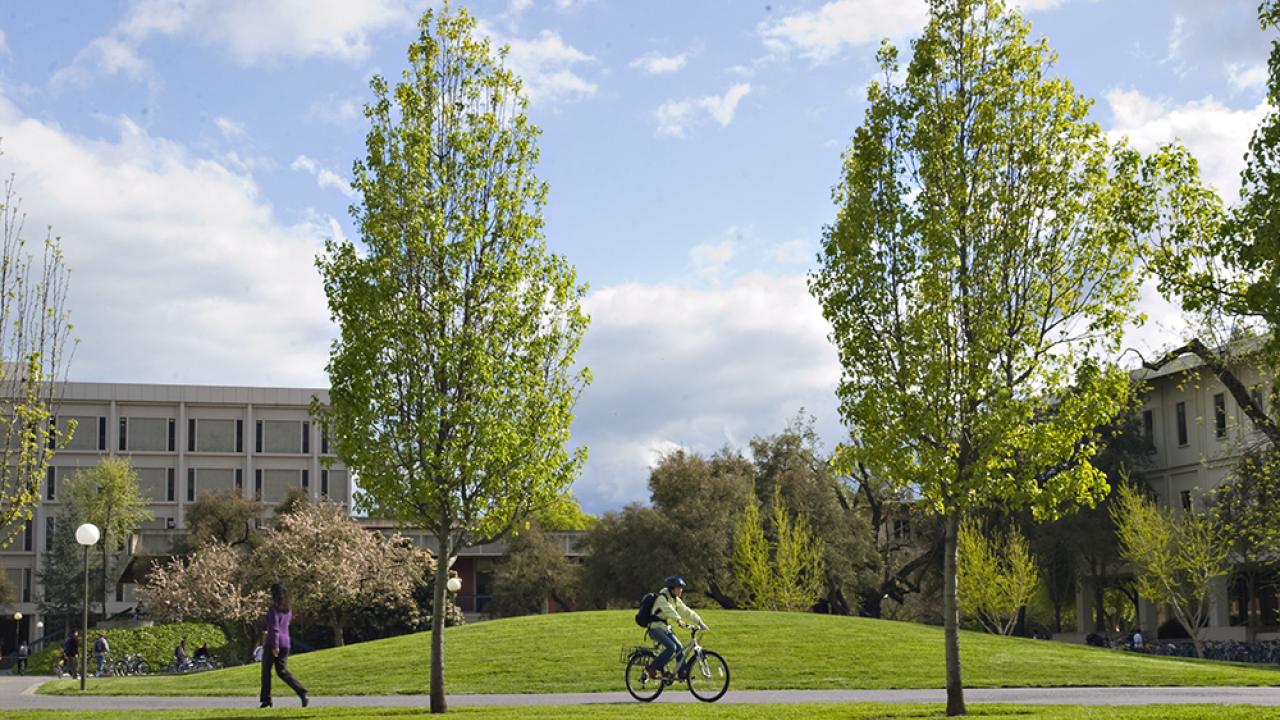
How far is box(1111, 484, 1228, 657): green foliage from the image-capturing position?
4659 cm

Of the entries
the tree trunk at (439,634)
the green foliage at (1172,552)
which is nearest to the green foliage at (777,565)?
the green foliage at (1172,552)

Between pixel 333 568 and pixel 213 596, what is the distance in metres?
6.45

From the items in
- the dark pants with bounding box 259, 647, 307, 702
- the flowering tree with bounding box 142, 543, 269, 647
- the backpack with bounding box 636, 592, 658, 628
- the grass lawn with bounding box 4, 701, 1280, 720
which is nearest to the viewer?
the grass lawn with bounding box 4, 701, 1280, 720

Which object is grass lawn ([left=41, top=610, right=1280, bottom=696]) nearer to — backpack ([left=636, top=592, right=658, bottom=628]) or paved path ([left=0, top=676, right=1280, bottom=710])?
paved path ([left=0, top=676, right=1280, bottom=710])

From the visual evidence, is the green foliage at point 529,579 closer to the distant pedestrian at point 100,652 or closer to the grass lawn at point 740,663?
the distant pedestrian at point 100,652

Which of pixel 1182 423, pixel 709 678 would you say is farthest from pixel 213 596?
pixel 1182 423

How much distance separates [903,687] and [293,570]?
3354cm

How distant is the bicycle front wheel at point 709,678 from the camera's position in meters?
21.0

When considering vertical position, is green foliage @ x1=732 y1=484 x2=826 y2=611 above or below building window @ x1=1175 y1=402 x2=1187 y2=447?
below

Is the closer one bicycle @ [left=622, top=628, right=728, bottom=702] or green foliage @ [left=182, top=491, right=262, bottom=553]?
bicycle @ [left=622, top=628, right=728, bottom=702]

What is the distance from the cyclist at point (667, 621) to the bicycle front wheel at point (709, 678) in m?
0.40

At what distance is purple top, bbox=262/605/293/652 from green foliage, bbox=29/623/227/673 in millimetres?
29457

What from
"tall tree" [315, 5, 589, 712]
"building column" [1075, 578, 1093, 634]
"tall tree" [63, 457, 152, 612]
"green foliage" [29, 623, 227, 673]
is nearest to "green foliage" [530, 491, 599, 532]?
"tall tree" [315, 5, 589, 712]

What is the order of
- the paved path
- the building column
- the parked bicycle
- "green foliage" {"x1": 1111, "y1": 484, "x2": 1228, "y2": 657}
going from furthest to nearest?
the building column, "green foliage" {"x1": 1111, "y1": 484, "x2": 1228, "y2": 657}, the parked bicycle, the paved path
